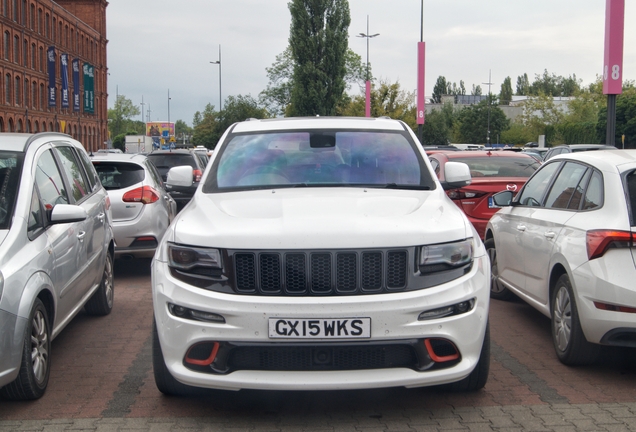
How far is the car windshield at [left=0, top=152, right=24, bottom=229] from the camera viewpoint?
4.90 meters

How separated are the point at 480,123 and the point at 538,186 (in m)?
85.5

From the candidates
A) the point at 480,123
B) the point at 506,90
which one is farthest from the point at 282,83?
the point at 506,90

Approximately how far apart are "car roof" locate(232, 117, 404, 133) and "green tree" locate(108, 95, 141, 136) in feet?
496

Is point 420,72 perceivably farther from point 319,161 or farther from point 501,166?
point 319,161

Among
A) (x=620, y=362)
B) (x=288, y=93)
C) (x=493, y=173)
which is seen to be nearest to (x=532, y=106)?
(x=288, y=93)

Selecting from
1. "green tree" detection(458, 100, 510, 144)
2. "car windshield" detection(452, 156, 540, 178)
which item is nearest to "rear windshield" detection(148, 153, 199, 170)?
"car windshield" detection(452, 156, 540, 178)

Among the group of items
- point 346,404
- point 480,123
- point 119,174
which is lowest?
point 346,404

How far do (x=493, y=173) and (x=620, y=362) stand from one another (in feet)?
18.1

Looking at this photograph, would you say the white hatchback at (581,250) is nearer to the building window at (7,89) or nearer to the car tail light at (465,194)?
the car tail light at (465,194)

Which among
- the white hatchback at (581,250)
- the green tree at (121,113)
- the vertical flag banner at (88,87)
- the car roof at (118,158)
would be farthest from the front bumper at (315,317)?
the green tree at (121,113)

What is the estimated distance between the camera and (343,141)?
5.68m

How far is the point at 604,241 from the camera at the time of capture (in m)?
4.99

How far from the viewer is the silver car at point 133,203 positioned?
978 cm

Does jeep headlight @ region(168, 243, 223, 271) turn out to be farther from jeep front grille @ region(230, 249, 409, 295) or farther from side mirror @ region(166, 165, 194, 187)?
side mirror @ region(166, 165, 194, 187)
